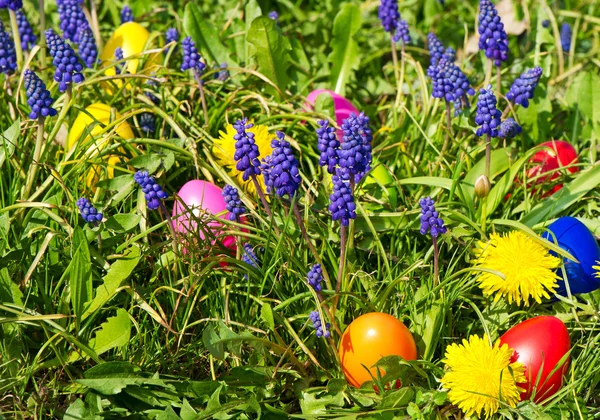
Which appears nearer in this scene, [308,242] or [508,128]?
[308,242]

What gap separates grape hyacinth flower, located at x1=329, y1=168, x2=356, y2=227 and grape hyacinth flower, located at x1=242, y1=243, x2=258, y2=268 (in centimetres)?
43

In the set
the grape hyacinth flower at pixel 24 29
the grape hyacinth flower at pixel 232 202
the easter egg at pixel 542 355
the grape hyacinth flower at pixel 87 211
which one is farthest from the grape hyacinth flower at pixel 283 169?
the grape hyacinth flower at pixel 24 29

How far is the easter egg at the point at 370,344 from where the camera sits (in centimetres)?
252

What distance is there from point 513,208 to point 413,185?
0.45 metres

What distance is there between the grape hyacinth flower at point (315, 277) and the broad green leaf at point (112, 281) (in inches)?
24.2

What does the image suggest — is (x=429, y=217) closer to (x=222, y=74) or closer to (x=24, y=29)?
(x=222, y=74)

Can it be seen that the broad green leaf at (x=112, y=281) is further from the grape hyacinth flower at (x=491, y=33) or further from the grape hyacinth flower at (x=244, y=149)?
the grape hyacinth flower at (x=491, y=33)

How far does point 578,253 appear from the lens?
284 centimetres

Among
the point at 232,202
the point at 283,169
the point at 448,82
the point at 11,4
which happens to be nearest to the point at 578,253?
the point at 448,82

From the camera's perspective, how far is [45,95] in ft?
9.48

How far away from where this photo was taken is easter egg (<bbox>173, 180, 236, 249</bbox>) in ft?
9.50

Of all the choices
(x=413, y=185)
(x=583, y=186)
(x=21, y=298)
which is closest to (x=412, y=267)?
(x=413, y=185)

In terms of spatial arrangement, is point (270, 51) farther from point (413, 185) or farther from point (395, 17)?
point (413, 185)

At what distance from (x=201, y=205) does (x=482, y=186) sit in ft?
3.54
